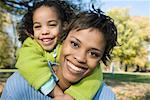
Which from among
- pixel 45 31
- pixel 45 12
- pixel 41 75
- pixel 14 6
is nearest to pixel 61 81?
pixel 41 75

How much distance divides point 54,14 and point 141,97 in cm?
1090

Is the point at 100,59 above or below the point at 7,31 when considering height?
above

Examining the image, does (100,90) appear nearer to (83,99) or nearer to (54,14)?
(83,99)

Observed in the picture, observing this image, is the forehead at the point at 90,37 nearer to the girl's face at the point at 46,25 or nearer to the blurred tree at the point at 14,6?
the girl's face at the point at 46,25

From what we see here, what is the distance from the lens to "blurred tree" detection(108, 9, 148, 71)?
5062 centimetres

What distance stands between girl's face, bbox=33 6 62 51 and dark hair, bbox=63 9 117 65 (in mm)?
241

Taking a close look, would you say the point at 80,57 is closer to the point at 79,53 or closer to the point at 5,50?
the point at 79,53

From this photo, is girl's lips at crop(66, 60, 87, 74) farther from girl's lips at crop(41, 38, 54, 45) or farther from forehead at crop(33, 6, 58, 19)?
forehead at crop(33, 6, 58, 19)

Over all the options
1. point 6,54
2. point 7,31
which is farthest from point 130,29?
point 7,31

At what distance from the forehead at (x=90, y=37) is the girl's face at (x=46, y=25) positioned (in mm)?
354

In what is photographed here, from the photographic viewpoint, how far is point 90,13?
225cm

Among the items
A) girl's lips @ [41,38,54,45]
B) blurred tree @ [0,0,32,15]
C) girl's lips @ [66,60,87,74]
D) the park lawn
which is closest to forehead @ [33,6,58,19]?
girl's lips @ [41,38,54,45]

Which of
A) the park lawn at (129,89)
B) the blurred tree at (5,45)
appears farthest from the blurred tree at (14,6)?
the park lawn at (129,89)

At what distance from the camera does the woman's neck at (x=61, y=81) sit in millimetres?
2208
